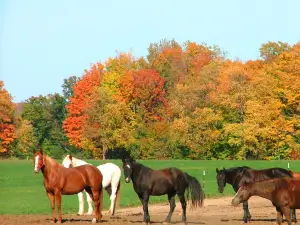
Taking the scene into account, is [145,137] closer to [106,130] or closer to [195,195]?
[106,130]

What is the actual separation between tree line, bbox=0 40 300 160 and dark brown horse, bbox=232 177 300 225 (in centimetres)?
7014

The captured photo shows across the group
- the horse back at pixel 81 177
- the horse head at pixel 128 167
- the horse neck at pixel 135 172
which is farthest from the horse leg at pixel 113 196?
the horse head at pixel 128 167

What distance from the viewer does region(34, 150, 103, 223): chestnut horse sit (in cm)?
2588

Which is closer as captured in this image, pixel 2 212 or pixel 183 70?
pixel 2 212

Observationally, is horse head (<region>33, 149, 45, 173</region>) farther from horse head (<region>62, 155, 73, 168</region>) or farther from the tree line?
the tree line

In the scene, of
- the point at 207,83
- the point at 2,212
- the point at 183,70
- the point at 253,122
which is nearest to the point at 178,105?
the point at 207,83

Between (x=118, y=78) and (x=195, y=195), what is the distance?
92.6 metres

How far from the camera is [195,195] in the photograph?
26.3 meters

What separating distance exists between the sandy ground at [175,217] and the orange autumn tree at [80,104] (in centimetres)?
8362

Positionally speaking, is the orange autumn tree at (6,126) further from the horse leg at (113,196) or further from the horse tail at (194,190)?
the horse tail at (194,190)

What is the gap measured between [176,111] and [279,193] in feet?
272

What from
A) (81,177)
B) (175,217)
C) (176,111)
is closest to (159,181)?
(81,177)

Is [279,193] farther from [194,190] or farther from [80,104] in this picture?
[80,104]

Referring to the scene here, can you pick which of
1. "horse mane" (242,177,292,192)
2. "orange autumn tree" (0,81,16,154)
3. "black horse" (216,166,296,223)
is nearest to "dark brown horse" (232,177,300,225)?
"horse mane" (242,177,292,192)
